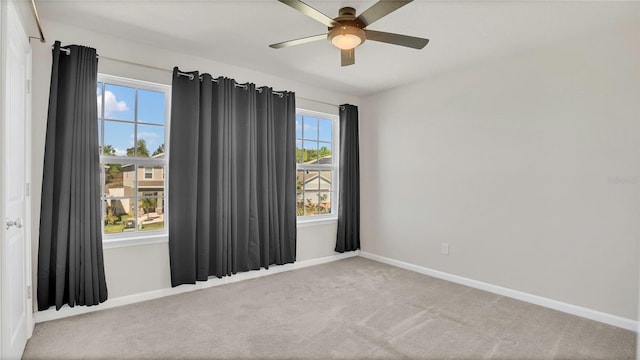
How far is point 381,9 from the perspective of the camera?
6.56 ft

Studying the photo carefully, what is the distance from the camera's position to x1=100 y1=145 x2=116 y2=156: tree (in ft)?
9.95

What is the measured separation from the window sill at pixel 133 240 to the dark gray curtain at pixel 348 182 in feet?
7.80

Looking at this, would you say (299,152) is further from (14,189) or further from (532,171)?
(14,189)

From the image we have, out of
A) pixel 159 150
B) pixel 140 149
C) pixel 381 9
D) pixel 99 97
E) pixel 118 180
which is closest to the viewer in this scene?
pixel 381 9

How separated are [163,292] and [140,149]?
1.43m

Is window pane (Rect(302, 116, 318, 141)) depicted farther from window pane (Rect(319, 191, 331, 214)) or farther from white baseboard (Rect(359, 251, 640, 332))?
white baseboard (Rect(359, 251, 640, 332))

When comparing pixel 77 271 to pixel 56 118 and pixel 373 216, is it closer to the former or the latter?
pixel 56 118

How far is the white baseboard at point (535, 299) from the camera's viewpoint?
266 cm

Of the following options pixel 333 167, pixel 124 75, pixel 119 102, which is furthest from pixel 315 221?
pixel 124 75

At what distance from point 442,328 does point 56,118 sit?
354cm

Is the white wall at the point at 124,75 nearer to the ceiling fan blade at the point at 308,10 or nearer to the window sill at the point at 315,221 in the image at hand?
the window sill at the point at 315,221

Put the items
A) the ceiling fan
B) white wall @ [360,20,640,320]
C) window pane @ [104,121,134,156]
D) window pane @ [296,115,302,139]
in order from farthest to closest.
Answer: window pane @ [296,115,302,139]
window pane @ [104,121,134,156]
white wall @ [360,20,640,320]
the ceiling fan

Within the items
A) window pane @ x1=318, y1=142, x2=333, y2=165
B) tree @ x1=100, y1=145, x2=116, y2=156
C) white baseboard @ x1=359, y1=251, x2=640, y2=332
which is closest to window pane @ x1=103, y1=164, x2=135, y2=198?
tree @ x1=100, y1=145, x2=116, y2=156

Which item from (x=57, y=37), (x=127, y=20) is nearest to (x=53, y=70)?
(x=57, y=37)
